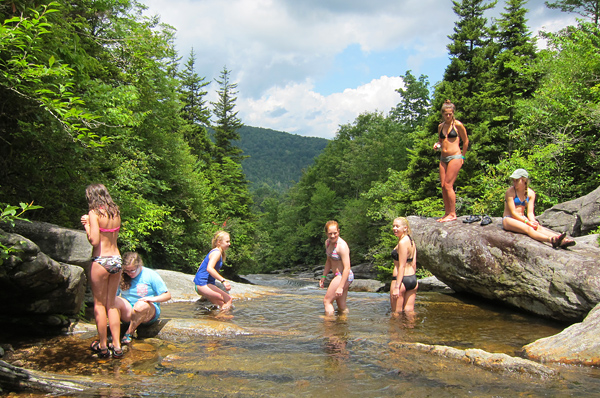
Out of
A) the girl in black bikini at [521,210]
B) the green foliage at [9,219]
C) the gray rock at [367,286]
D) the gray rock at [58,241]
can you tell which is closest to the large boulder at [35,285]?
the green foliage at [9,219]

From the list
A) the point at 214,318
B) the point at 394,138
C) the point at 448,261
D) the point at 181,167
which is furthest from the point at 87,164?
the point at 394,138

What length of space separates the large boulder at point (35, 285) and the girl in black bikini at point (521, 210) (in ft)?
24.5

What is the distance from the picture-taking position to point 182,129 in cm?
2858

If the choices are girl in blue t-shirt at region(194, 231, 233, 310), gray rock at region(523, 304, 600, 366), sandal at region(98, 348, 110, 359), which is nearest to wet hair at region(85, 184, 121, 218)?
sandal at region(98, 348, 110, 359)

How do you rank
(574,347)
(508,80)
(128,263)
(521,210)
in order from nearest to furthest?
(574,347)
(128,263)
(521,210)
(508,80)

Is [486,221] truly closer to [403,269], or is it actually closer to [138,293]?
[403,269]

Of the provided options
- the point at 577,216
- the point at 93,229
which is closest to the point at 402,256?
the point at 93,229

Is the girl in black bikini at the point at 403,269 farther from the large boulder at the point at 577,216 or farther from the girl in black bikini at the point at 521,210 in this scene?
the large boulder at the point at 577,216

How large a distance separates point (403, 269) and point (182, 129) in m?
24.4

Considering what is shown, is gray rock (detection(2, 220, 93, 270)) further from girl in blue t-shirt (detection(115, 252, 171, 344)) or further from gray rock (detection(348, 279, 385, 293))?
gray rock (detection(348, 279, 385, 293))

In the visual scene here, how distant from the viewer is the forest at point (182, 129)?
6723mm

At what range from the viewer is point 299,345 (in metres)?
5.50

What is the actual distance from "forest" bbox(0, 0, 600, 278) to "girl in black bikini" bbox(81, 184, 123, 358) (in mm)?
774

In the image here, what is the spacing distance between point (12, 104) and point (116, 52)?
27.1 feet
